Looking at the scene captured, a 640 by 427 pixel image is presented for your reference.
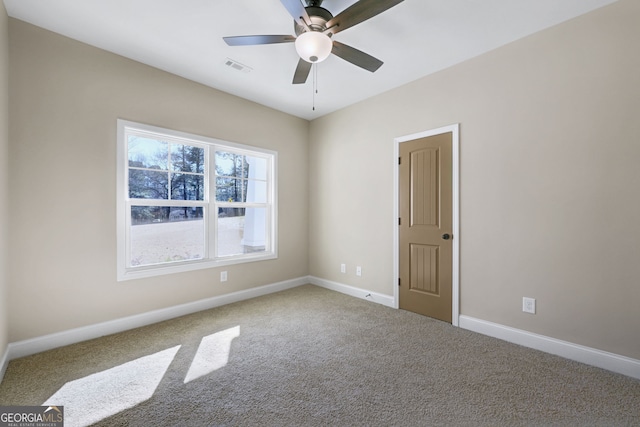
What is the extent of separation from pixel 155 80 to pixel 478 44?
3446 mm

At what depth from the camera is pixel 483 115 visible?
280 cm

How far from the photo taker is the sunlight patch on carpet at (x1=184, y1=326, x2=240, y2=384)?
212cm

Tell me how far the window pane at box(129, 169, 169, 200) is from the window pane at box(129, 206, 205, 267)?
5.5 inches

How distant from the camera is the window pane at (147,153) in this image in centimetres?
299

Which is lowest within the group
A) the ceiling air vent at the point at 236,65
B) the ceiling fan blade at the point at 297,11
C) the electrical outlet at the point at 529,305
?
the electrical outlet at the point at 529,305

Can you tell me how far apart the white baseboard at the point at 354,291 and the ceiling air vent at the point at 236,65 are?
3.19 m

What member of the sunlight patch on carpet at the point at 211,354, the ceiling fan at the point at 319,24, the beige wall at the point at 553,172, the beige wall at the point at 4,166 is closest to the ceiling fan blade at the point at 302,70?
the ceiling fan at the point at 319,24

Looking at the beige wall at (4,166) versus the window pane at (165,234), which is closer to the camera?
the beige wall at (4,166)

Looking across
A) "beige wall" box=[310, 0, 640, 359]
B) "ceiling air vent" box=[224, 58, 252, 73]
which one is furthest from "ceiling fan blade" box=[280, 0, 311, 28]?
"beige wall" box=[310, 0, 640, 359]

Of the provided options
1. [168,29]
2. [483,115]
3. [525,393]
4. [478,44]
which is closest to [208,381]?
[525,393]

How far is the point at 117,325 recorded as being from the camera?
9.16ft

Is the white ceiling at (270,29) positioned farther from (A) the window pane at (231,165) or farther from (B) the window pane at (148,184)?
(B) the window pane at (148,184)

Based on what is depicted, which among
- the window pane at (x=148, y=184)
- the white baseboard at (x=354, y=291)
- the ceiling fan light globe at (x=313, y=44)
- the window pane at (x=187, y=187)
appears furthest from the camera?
the white baseboard at (x=354, y=291)

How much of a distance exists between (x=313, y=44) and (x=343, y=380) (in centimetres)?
245
